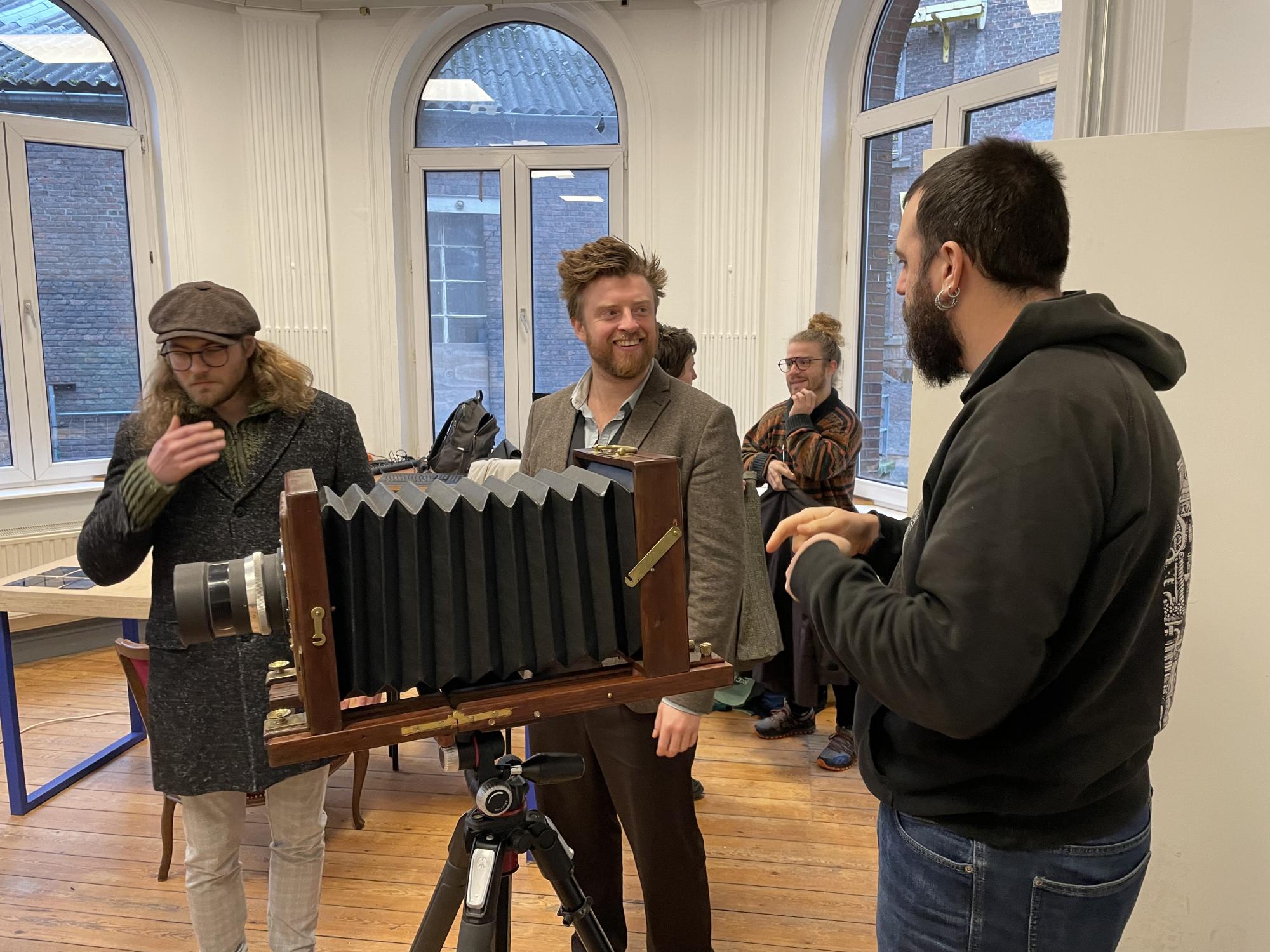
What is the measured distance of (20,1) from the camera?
4750mm

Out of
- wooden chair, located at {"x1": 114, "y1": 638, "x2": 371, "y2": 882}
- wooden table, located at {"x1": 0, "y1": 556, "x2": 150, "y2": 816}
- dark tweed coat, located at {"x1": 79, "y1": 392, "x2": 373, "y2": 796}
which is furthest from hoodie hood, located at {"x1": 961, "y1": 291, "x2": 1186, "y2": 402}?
wooden table, located at {"x1": 0, "y1": 556, "x2": 150, "y2": 816}

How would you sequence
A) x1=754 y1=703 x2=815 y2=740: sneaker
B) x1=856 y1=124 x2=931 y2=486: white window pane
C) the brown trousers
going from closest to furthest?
the brown trousers, x1=754 y1=703 x2=815 y2=740: sneaker, x1=856 y1=124 x2=931 y2=486: white window pane

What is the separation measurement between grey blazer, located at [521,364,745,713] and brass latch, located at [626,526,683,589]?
0.63 m

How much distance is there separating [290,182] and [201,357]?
4.08m

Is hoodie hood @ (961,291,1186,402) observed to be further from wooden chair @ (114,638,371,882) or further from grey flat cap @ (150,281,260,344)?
wooden chair @ (114,638,371,882)

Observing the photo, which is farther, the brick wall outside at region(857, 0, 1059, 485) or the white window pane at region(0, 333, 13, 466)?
the white window pane at region(0, 333, 13, 466)

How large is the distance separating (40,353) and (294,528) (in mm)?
4941

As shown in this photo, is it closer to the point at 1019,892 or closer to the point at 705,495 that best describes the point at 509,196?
the point at 705,495

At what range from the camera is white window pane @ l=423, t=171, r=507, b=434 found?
5.64 m

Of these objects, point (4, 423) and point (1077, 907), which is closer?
point (1077, 907)

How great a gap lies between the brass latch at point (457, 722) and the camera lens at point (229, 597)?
0.21 m

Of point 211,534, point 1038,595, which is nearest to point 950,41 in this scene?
point 211,534

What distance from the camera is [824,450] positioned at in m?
3.29

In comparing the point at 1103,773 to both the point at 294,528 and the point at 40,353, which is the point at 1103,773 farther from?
the point at 40,353
